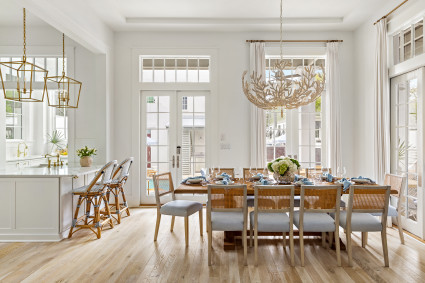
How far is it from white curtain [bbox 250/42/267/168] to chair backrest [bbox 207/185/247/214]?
2.58 metres

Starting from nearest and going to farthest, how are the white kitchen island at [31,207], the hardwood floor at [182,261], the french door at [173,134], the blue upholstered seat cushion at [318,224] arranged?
the hardwood floor at [182,261] < the blue upholstered seat cushion at [318,224] < the white kitchen island at [31,207] < the french door at [173,134]

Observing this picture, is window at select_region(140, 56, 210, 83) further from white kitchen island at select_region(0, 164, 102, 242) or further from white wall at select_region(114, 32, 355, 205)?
white kitchen island at select_region(0, 164, 102, 242)

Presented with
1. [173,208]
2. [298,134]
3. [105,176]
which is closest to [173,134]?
[105,176]

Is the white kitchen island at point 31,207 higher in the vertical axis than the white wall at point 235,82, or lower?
lower

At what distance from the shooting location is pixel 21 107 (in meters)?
6.07

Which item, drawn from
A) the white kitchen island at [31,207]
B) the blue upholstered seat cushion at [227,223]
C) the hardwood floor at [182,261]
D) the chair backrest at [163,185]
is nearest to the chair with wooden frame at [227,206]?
the blue upholstered seat cushion at [227,223]

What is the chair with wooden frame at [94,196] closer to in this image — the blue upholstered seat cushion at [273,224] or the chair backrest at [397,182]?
the blue upholstered seat cushion at [273,224]

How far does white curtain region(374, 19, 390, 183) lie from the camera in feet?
15.2

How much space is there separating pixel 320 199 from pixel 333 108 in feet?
10.2

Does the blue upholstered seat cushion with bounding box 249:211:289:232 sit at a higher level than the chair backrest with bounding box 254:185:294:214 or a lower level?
lower

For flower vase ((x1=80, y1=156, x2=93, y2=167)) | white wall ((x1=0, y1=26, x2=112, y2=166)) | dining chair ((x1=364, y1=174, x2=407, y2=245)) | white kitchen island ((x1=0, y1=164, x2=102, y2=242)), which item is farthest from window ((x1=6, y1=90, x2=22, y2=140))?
dining chair ((x1=364, y1=174, x2=407, y2=245))

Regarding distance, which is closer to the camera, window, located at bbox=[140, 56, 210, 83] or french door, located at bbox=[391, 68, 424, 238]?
french door, located at bbox=[391, 68, 424, 238]

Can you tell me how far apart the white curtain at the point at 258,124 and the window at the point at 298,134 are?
0.27 metres

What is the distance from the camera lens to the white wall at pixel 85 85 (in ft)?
17.7
